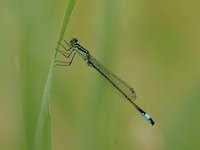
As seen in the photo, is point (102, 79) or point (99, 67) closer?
point (102, 79)

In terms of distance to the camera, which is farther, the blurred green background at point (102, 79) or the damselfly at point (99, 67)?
the damselfly at point (99, 67)

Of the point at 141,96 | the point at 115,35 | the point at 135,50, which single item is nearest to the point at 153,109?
the point at 141,96

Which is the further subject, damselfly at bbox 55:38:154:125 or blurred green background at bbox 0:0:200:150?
damselfly at bbox 55:38:154:125

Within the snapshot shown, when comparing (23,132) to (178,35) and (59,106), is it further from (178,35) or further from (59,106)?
(178,35)
